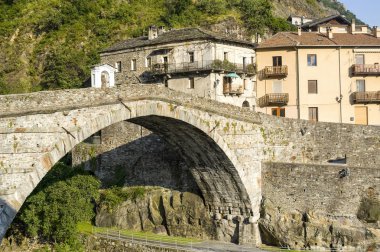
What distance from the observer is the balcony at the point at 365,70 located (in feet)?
145

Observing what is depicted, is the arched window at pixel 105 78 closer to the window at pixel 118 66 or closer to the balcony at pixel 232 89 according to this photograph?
the window at pixel 118 66

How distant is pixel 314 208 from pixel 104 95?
1283 centimetres

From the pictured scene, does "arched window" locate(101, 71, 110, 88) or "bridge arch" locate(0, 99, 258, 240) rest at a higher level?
"arched window" locate(101, 71, 110, 88)

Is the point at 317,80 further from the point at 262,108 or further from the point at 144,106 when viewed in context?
the point at 144,106

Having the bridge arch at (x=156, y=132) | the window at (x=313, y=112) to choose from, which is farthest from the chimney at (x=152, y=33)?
the bridge arch at (x=156, y=132)

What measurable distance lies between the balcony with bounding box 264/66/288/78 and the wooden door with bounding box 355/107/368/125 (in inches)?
242

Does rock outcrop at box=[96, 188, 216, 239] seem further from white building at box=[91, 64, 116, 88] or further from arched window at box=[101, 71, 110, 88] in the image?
arched window at box=[101, 71, 110, 88]

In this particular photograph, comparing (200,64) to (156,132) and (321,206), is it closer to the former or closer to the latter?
(156,132)

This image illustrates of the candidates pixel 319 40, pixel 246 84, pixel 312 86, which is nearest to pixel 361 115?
pixel 312 86

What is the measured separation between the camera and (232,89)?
1761 inches

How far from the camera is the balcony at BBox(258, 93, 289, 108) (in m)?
45.1

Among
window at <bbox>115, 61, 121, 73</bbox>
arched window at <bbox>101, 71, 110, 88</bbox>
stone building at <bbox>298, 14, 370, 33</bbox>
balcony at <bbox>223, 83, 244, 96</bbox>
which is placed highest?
stone building at <bbox>298, 14, 370, 33</bbox>

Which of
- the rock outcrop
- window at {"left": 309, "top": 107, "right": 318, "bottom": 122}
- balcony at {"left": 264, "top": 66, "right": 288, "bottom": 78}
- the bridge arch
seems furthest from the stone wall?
balcony at {"left": 264, "top": 66, "right": 288, "bottom": 78}

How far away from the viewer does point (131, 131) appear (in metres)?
37.4
